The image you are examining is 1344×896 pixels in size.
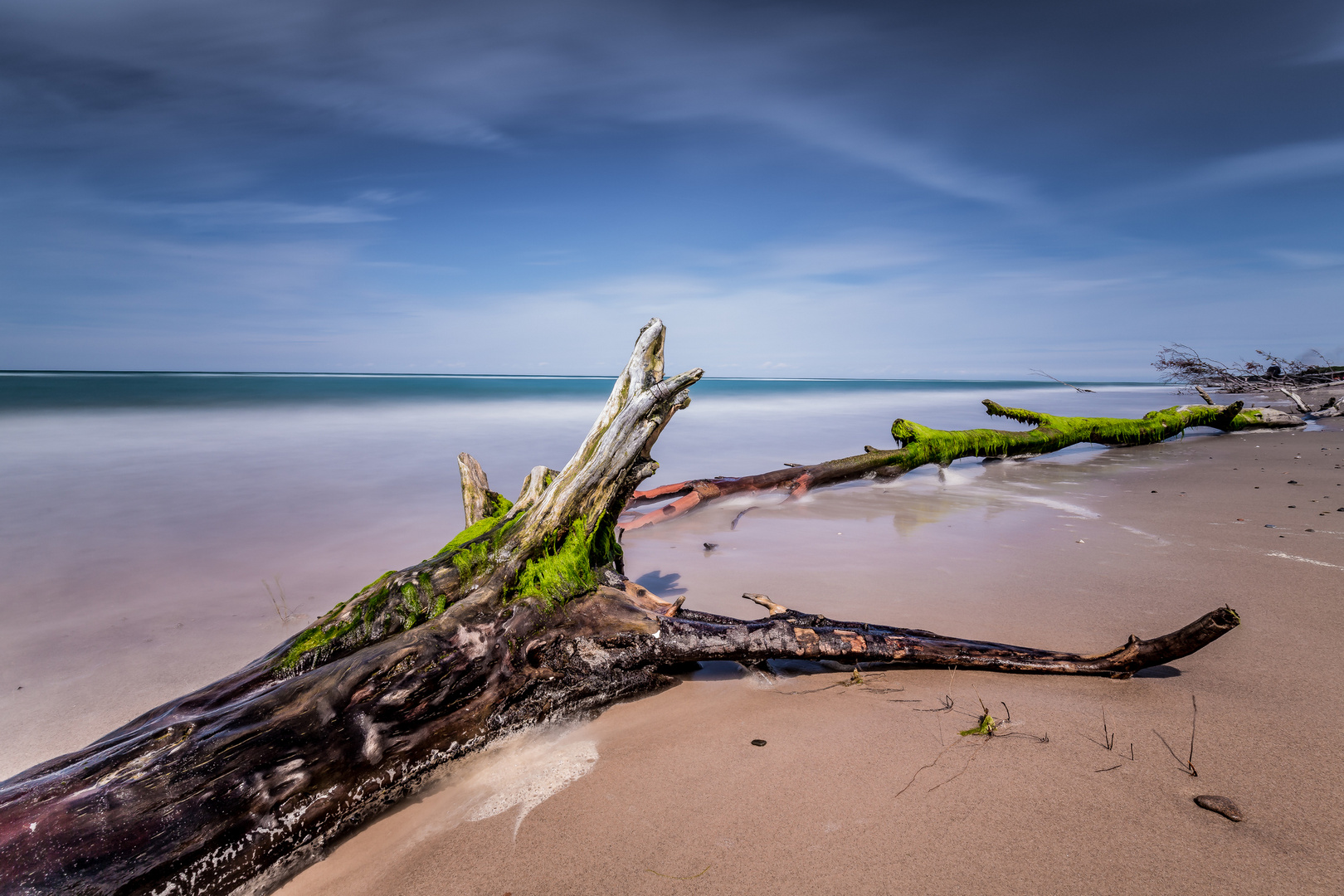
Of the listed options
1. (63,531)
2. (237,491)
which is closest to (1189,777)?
Answer: (63,531)

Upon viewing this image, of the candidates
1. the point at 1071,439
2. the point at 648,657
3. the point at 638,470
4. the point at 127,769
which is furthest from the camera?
the point at 1071,439

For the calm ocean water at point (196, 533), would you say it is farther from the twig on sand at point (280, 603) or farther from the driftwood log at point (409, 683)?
the driftwood log at point (409, 683)

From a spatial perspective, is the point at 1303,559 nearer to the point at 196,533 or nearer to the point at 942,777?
the point at 942,777

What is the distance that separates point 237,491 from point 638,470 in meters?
7.80

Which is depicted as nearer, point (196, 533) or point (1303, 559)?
point (1303, 559)

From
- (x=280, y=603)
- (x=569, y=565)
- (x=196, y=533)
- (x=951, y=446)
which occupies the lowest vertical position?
(x=280, y=603)

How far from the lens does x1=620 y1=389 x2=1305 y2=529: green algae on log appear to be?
7.37m

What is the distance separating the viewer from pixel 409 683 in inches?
89.7

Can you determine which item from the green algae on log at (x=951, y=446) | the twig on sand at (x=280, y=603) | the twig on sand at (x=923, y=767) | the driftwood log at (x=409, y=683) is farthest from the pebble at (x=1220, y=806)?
the twig on sand at (x=280, y=603)

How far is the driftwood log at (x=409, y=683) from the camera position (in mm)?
1704

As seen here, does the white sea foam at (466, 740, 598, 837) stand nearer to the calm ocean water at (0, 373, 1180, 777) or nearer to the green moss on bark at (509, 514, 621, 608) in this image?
the green moss on bark at (509, 514, 621, 608)

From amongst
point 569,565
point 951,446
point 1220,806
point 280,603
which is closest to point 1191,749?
point 1220,806

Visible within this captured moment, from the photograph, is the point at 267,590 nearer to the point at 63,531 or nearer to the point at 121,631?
the point at 121,631

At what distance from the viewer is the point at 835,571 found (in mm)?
4852
